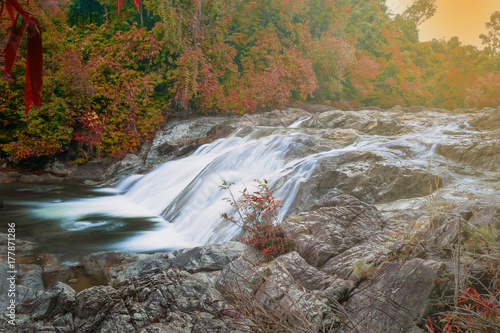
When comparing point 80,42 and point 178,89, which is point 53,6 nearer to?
point 80,42

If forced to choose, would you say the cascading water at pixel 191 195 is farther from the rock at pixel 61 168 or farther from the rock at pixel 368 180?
the rock at pixel 61 168

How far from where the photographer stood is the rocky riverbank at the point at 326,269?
2.01 meters

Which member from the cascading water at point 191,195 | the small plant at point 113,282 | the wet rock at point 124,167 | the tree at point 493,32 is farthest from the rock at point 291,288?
the tree at point 493,32

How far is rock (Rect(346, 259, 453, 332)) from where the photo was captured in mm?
1937

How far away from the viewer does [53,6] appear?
450 inches

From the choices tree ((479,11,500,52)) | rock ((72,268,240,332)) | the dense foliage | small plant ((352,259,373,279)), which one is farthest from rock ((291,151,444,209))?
tree ((479,11,500,52))

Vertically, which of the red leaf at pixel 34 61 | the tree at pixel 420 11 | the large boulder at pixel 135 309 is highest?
the tree at pixel 420 11

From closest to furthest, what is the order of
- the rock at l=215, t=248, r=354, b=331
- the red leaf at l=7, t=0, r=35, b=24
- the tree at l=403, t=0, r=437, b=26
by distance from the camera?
1. the red leaf at l=7, t=0, r=35, b=24
2. the rock at l=215, t=248, r=354, b=331
3. the tree at l=403, t=0, r=437, b=26

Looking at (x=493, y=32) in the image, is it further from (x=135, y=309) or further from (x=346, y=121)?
(x=135, y=309)

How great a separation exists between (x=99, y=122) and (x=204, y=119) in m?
3.96

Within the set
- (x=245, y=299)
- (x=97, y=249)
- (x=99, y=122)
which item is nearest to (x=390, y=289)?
(x=245, y=299)

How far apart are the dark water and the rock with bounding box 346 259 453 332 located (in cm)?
437

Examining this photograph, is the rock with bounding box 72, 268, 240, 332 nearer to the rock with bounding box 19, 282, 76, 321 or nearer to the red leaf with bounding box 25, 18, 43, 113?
the rock with bounding box 19, 282, 76, 321

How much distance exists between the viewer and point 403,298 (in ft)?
6.79
